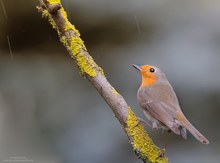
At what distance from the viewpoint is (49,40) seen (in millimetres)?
4520

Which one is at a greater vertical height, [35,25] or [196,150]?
[35,25]

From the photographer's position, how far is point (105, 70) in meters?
4.57

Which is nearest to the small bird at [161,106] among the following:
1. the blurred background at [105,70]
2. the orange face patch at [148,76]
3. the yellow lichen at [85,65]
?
the orange face patch at [148,76]

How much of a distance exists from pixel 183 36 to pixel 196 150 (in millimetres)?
1024

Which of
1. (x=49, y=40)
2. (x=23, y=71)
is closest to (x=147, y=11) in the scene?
(x=49, y=40)

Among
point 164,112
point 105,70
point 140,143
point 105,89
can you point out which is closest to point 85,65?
point 105,89

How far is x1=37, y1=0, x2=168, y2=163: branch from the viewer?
236 centimetres

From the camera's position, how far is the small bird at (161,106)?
295 centimetres

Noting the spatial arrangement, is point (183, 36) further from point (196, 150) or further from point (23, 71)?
point (23, 71)

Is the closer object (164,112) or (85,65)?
(85,65)

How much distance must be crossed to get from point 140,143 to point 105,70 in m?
2.20

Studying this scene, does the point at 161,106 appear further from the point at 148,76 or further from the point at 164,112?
the point at 148,76

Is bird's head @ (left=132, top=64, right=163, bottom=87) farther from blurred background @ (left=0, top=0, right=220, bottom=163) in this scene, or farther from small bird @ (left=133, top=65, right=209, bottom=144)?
blurred background @ (left=0, top=0, right=220, bottom=163)

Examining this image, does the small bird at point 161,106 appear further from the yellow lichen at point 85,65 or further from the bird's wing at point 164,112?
the yellow lichen at point 85,65
